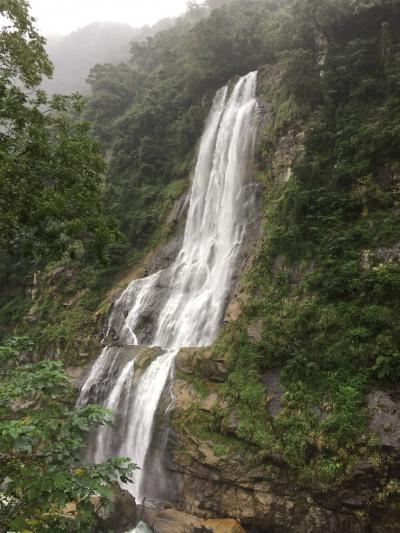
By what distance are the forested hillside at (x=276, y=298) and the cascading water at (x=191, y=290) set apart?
1038mm

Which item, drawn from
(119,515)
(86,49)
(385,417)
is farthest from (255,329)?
(86,49)

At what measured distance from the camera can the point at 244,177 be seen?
19547 mm

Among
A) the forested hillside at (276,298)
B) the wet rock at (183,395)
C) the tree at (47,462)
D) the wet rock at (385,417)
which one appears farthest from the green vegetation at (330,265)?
the tree at (47,462)

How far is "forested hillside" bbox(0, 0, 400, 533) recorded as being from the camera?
22.6 ft

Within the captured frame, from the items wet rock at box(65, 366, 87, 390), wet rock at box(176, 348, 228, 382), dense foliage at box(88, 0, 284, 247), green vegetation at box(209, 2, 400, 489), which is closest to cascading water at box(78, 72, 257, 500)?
wet rock at box(176, 348, 228, 382)

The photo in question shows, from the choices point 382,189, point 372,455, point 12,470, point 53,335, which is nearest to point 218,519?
point 372,455

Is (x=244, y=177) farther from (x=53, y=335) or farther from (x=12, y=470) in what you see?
(x=12, y=470)

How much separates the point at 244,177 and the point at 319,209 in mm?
6403

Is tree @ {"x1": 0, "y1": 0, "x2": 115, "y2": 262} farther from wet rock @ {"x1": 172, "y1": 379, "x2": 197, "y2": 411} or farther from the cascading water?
the cascading water

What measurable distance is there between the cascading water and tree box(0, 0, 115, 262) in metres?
7.22

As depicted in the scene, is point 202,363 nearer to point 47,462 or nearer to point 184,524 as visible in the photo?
point 184,524

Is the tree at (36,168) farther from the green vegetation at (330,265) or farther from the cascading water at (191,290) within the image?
the cascading water at (191,290)

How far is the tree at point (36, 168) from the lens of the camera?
23.1 ft

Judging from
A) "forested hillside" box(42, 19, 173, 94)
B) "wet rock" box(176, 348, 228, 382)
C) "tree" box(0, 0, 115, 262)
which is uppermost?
"forested hillside" box(42, 19, 173, 94)
